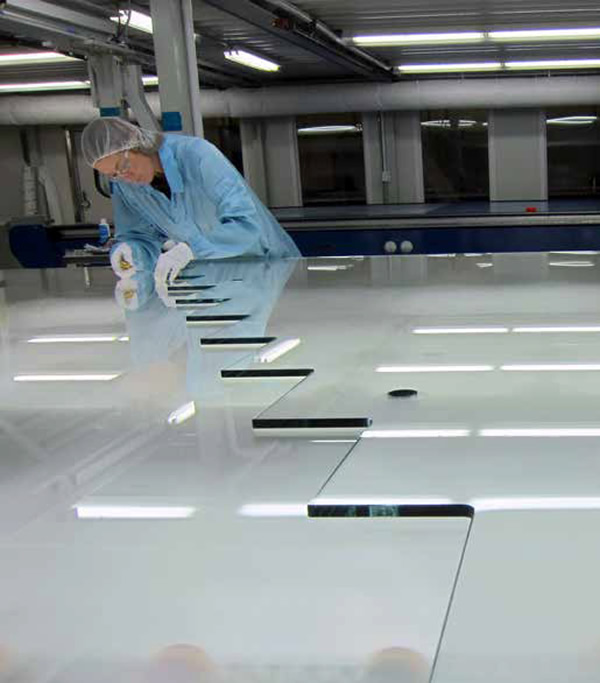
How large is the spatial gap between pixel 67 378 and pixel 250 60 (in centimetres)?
580

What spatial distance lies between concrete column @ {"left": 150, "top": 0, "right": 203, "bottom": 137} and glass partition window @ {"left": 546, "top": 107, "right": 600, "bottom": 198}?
526 centimetres

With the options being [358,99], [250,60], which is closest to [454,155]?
[358,99]

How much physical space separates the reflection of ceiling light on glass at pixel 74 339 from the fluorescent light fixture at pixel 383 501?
1.23m

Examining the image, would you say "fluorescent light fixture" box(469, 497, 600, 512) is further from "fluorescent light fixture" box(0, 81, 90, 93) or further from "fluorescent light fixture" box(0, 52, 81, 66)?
"fluorescent light fixture" box(0, 81, 90, 93)

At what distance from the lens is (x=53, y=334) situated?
2.22m

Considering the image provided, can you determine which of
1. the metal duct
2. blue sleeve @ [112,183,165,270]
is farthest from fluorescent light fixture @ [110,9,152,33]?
the metal duct

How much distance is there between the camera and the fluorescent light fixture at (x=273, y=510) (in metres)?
0.94

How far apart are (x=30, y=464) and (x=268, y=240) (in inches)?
93.7

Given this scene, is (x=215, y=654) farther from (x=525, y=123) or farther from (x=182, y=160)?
(x=525, y=123)

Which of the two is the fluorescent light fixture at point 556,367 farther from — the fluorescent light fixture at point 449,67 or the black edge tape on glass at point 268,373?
the fluorescent light fixture at point 449,67

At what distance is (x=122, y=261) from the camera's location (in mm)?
3326

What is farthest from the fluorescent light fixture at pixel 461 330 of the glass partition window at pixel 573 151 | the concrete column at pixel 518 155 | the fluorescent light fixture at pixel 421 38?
the glass partition window at pixel 573 151

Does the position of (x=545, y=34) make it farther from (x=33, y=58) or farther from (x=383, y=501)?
(x=383, y=501)

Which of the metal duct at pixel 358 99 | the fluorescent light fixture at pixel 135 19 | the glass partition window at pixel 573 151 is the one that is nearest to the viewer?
the fluorescent light fixture at pixel 135 19
